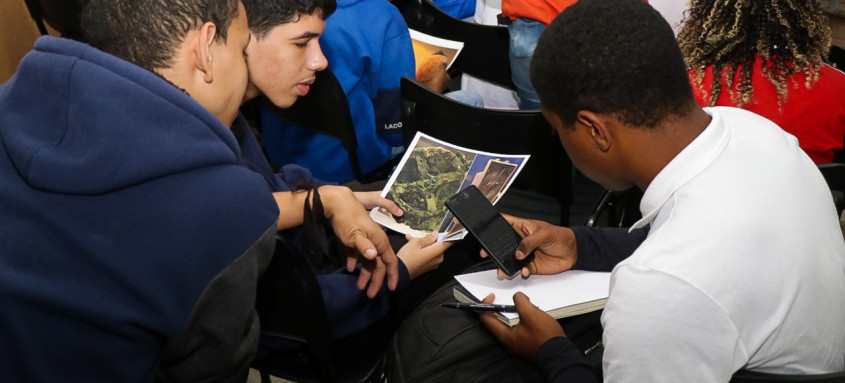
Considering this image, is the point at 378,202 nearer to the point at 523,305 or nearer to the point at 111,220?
the point at 523,305

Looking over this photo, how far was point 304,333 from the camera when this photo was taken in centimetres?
143

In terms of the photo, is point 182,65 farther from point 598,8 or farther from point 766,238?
point 766,238

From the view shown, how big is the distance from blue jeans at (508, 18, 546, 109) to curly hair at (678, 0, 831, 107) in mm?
659

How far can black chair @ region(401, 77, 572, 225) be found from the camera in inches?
73.5

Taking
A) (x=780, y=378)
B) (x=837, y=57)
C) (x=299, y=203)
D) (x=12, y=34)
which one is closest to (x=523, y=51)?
(x=837, y=57)

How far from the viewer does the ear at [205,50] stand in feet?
3.63

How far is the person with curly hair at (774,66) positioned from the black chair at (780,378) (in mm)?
997

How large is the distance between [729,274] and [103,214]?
0.87 meters

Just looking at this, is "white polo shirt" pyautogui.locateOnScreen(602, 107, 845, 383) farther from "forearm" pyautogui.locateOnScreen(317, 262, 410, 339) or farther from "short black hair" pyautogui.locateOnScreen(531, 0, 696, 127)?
"forearm" pyautogui.locateOnScreen(317, 262, 410, 339)

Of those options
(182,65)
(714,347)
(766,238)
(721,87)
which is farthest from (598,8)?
(721,87)

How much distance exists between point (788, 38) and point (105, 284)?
1738 mm

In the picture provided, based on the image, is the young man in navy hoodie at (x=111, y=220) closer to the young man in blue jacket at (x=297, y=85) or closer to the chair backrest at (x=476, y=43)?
the young man in blue jacket at (x=297, y=85)

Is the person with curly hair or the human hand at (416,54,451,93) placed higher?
the person with curly hair

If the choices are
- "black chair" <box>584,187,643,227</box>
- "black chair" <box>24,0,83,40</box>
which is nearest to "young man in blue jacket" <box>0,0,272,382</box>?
"black chair" <box>584,187,643,227</box>
